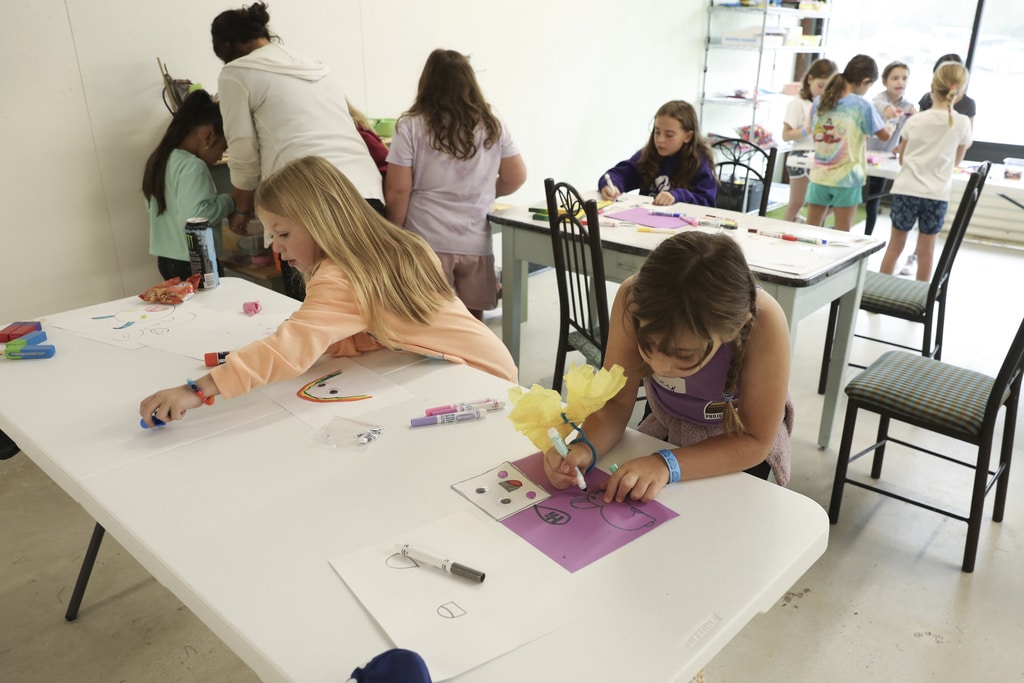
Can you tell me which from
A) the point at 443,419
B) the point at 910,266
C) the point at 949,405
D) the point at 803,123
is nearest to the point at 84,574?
the point at 443,419

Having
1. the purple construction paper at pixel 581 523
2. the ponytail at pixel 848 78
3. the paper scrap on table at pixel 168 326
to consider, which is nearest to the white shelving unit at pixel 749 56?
the ponytail at pixel 848 78

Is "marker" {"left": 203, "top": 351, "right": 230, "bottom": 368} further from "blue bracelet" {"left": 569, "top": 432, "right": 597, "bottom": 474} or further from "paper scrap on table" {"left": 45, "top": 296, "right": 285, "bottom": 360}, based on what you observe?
"blue bracelet" {"left": 569, "top": 432, "right": 597, "bottom": 474}

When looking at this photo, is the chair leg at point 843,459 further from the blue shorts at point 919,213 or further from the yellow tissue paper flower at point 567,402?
the blue shorts at point 919,213

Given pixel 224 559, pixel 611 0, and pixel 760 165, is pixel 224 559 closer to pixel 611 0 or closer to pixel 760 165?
pixel 611 0

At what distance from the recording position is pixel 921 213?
4.05 metres

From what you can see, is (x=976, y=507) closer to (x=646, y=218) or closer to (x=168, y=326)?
(x=646, y=218)

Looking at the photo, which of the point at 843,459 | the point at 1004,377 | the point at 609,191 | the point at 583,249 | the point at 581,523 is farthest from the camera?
the point at 609,191

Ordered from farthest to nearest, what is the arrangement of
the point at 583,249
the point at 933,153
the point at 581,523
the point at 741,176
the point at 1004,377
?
the point at 741,176, the point at 933,153, the point at 583,249, the point at 1004,377, the point at 581,523

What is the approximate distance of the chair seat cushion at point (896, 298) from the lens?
112 inches

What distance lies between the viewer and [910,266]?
4695 millimetres

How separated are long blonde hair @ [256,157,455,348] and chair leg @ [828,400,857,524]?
126cm

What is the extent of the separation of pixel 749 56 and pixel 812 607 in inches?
198

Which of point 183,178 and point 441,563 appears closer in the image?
point 441,563

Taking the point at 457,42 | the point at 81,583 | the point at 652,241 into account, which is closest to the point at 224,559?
the point at 81,583
